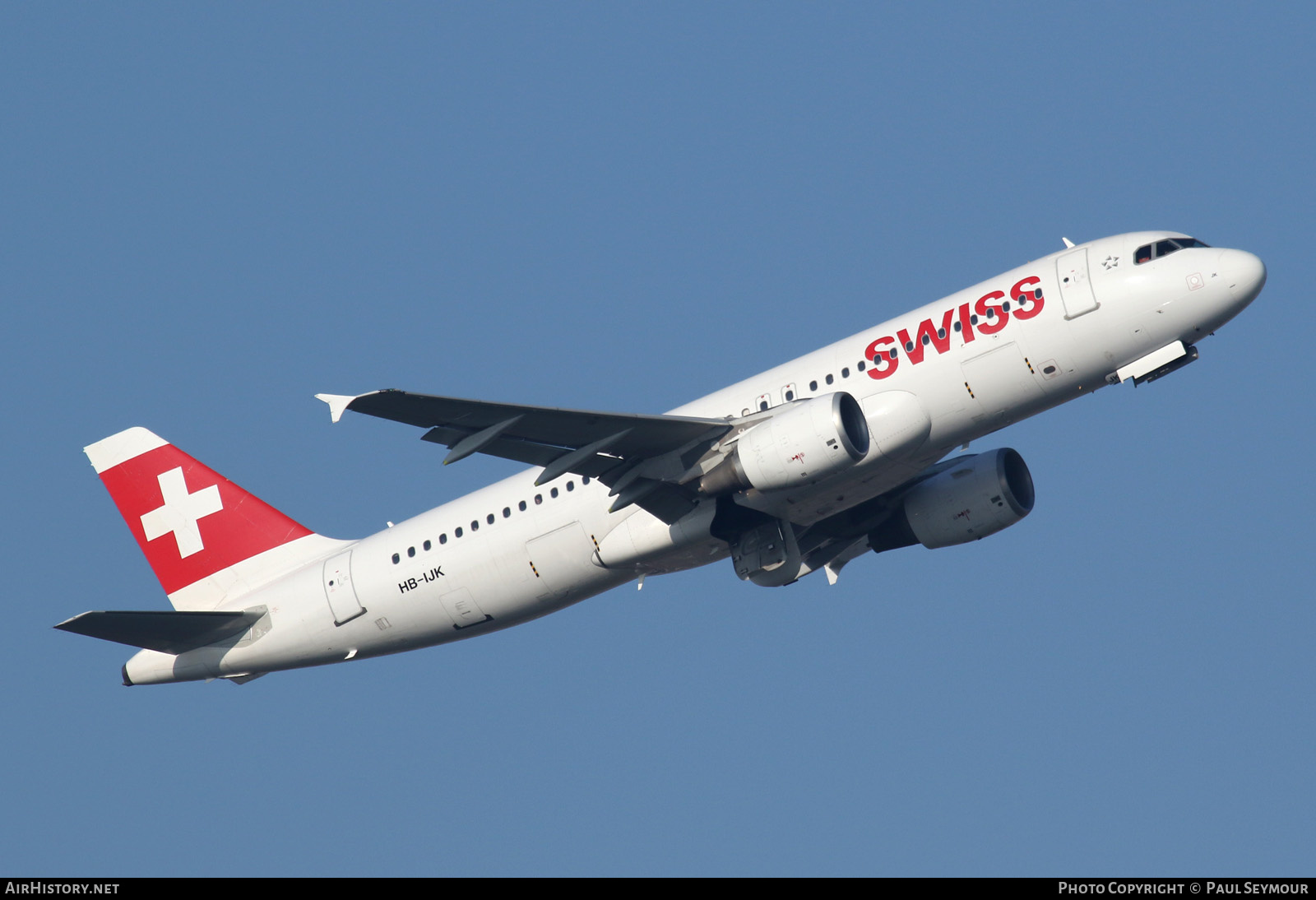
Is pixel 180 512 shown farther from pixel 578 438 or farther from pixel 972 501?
pixel 972 501

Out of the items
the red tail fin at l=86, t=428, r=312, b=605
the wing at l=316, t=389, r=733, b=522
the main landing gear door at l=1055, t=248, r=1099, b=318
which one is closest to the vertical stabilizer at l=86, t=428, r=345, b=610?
the red tail fin at l=86, t=428, r=312, b=605

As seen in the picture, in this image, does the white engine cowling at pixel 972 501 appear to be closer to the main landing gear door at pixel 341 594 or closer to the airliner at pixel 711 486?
the airliner at pixel 711 486

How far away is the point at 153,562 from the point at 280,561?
401 centimetres

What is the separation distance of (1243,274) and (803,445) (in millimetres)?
10418

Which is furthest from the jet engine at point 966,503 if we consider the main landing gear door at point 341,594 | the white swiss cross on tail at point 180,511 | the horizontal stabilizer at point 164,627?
the white swiss cross on tail at point 180,511

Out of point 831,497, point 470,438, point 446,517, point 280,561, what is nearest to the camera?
point 470,438

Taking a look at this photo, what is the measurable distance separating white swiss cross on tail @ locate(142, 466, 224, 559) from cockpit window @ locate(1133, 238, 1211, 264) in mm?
25317

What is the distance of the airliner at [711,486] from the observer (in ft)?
109

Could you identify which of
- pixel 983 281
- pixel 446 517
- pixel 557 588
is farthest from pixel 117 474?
pixel 983 281

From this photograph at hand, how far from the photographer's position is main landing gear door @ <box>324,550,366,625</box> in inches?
1517

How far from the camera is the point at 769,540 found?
3581cm

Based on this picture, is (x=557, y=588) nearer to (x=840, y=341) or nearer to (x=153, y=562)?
(x=840, y=341)

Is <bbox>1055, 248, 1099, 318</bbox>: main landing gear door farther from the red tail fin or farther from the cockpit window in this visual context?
the red tail fin

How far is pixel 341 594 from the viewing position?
38719mm
